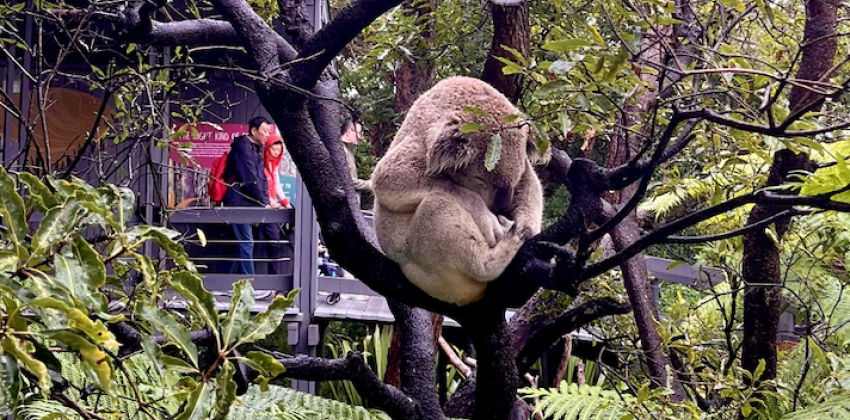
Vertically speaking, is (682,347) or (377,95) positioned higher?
(377,95)

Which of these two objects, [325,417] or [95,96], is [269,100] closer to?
[325,417]

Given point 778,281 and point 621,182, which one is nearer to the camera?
point 621,182

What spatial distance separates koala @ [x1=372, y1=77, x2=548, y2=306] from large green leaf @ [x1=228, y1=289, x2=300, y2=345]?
1.00m

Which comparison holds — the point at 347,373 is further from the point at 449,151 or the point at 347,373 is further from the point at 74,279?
the point at 74,279

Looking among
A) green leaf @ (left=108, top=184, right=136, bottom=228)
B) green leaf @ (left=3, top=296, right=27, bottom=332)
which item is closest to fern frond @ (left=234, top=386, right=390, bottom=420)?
green leaf @ (left=108, top=184, right=136, bottom=228)

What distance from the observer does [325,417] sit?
8.84ft

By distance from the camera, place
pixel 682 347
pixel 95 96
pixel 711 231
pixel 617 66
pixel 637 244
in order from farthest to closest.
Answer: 1. pixel 95 96
2. pixel 711 231
3. pixel 682 347
4. pixel 637 244
5. pixel 617 66

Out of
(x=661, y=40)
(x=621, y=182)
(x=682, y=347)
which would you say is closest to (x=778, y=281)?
(x=682, y=347)

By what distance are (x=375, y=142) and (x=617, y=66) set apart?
872 centimetres

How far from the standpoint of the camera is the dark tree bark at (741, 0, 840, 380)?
2434mm

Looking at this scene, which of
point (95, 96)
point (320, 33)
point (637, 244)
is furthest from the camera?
point (95, 96)

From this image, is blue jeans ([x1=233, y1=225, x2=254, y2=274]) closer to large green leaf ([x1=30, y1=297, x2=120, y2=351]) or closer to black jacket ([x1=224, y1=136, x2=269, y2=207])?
black jacket ([x1=224, y1=136, x2=269, y2=207])

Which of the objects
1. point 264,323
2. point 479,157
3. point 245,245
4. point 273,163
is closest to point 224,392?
point 264,323

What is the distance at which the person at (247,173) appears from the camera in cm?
596
